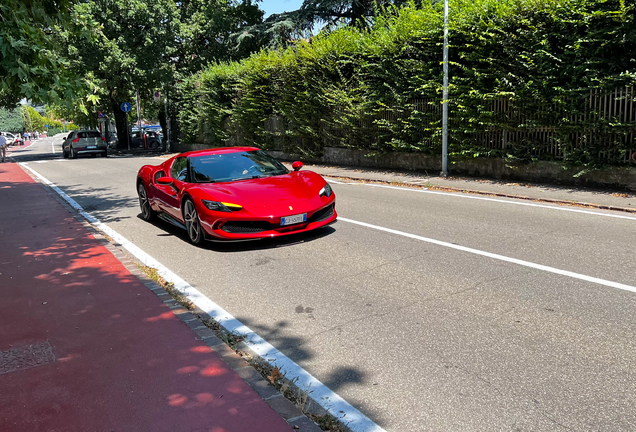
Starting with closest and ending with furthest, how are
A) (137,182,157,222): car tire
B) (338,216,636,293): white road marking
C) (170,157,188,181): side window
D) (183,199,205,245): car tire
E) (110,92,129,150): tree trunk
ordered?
(338,216,636,293): white road marking < (183,199,205,245): car tire < (170,157,188,181): side window < (137,182,157,222): car tire < (110,92,129,150): tree trunk

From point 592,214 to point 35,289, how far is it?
27.7 ft

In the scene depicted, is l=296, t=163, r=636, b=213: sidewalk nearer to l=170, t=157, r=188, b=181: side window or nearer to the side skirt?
l=170, t=157, r=188, b=181: side window

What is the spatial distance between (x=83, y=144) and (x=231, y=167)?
2696 centimetres

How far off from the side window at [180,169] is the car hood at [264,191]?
0.65 m

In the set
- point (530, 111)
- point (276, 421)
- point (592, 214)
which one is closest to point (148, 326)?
point (276, 421)

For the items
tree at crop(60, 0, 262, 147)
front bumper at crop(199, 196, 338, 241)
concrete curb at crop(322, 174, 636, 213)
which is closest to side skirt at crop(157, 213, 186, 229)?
front bumper at crop(199, 196, 338, 241)

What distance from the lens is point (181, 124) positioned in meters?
33.2

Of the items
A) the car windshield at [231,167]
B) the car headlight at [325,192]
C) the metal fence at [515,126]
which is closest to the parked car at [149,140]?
the metal fence at [515,126]

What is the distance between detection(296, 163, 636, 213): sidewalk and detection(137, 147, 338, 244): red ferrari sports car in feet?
17.3

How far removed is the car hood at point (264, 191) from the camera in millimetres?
7238

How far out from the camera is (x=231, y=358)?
156 inches

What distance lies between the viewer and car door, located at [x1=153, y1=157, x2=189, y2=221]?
8242 millimetres

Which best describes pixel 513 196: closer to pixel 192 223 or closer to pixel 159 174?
pixel 192 223

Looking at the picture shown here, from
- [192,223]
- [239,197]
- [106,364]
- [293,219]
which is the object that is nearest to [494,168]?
[293,219]
